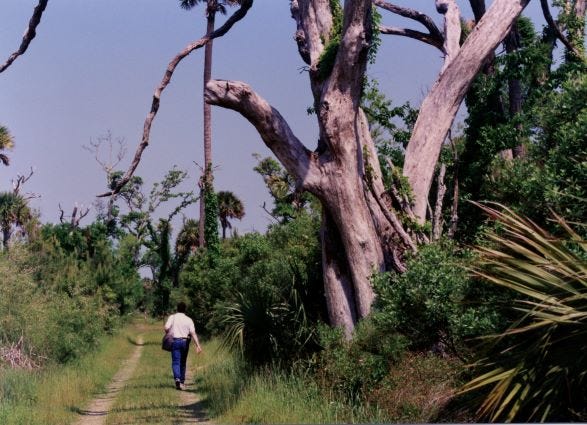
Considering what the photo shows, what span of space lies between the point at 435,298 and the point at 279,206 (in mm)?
32117

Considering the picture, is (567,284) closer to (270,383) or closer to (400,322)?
(400,322)

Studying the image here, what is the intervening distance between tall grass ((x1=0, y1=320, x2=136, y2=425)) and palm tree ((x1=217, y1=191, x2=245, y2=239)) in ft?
108

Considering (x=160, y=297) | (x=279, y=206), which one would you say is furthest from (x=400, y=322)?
(x=160, y=297)

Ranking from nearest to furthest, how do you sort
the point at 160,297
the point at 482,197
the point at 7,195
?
the point at 482,197, the point at 7,195, the point at 160,297

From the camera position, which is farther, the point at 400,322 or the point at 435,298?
the point at 400,322

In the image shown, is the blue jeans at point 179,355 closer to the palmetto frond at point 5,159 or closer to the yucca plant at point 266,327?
the yucca plant at point 266,327

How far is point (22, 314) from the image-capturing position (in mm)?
20219

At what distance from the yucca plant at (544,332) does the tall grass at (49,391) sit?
23.5 feet

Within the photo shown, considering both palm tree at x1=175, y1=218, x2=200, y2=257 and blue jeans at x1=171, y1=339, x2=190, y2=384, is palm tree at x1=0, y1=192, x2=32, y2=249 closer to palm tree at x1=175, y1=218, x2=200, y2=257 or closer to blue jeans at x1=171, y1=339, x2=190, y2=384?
palm tree at x1=175, y1=218, x2=200, y2=257

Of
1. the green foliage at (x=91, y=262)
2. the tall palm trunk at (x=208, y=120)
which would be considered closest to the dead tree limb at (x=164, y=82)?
the green foliage at (x=91, y=262)

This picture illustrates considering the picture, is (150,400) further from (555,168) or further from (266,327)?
(555,168)

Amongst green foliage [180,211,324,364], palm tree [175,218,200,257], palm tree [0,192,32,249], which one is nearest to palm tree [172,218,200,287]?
palm tree [175,218,200,257]

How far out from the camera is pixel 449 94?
15.6 metres

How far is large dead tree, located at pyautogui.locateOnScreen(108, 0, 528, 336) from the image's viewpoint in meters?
14.2
